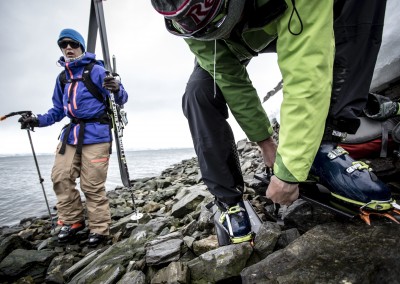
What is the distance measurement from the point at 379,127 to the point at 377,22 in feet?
3.27

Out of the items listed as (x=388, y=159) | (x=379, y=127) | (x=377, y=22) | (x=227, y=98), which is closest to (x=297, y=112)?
(x=227, y=98)

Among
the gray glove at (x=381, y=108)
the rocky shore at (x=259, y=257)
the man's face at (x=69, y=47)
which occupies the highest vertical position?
the man's face at (x=69, y=47)

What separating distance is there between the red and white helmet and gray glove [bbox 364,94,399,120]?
1.60m

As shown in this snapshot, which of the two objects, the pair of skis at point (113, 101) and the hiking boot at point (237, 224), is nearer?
the hiking boot at point (237, 224)

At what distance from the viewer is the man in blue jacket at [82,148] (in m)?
3.86

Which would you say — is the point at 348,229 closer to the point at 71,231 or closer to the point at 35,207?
the point at 71,231

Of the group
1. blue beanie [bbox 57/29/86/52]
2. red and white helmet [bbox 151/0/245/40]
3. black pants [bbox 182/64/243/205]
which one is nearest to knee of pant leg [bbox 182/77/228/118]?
black pants [bbox 182/64/243/205]

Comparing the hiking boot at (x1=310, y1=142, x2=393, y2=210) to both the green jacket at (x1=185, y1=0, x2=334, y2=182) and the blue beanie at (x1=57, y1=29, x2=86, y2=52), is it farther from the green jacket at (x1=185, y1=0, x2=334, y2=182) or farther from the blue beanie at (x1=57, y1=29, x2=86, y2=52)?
the blue beanie at (x1=57, y1=29, x2=86, y2=52)

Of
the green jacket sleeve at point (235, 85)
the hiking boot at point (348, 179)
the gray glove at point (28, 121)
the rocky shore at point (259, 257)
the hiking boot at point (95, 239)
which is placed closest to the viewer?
the rocky shore at point (259, 257)

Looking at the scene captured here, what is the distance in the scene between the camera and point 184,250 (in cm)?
205

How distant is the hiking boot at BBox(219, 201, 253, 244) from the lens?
5.60 feet

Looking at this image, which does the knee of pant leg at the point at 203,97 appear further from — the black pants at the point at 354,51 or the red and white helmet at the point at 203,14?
the black pants at the point at 354,51

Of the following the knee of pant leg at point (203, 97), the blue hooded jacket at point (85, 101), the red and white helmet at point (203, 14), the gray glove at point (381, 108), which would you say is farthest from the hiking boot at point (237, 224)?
the blue hooded jacket at point (85, 101)

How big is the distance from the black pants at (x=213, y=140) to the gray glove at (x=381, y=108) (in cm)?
139
